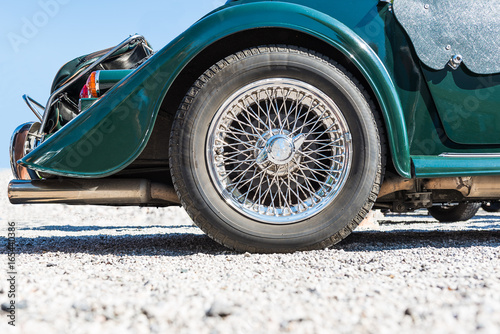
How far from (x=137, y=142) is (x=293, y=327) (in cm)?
136

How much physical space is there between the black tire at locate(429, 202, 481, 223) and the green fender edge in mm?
3551

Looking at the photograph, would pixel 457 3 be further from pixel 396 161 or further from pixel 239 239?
pixel 239 239

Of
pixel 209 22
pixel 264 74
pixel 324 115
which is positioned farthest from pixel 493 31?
pixel 209 22

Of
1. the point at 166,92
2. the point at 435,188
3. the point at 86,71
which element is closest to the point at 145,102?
the point at 166,92

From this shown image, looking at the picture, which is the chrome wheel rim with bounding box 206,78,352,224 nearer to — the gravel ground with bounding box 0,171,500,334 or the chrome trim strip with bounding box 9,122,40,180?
the gravel ground with bounding box 0,171,500,334

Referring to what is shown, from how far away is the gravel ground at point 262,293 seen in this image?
0.90 metres

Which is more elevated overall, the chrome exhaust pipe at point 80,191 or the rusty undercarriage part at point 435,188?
the rusty undercarriage part at point 435,188

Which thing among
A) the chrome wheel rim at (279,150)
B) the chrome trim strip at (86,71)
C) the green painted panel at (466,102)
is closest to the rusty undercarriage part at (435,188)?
the green painted panel at (466,102)

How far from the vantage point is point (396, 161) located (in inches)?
79.1

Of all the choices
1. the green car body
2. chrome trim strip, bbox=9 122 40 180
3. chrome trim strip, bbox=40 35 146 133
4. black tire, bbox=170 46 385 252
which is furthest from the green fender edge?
chrome trim strip, bbox=9 122 40 180

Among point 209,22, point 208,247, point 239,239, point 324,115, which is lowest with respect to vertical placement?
point 208,247

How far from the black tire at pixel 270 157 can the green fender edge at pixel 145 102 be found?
116 mm

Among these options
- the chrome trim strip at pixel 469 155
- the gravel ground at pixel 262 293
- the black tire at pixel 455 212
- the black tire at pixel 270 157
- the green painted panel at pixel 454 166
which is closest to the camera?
the gravel ground at pixel 262 293

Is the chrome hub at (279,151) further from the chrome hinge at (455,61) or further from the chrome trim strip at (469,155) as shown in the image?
the chrome hinge at (455,61)
